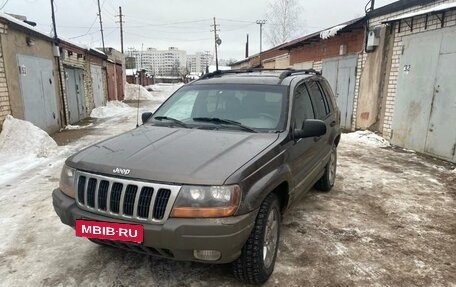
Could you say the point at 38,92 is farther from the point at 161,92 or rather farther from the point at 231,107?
the point at 161,92

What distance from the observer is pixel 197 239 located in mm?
2379

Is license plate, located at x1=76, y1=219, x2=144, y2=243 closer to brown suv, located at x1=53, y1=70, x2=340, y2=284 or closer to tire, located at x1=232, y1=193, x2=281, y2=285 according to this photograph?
brown suv, located at x1=53, y1=70, x2=340, y2=284

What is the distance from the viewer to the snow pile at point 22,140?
25.1 feet

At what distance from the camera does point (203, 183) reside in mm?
2396

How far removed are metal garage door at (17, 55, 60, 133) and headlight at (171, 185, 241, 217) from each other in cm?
877

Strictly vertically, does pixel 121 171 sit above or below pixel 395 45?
below

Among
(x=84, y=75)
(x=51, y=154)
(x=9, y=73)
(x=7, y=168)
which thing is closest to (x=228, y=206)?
(x=7, y=168)

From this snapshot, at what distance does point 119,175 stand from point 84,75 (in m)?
15.0

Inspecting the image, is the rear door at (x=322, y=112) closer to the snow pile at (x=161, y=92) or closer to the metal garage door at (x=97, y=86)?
the metal garage door at (x=97, y=86)

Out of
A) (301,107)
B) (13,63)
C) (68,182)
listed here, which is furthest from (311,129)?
(13,63)

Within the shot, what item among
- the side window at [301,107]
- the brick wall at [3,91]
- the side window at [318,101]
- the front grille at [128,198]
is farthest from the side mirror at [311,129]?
the brick wall at [3,91]

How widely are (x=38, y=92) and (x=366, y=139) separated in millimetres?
9678

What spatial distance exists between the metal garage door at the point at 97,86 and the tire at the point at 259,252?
1649cm

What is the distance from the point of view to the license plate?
243 cm
